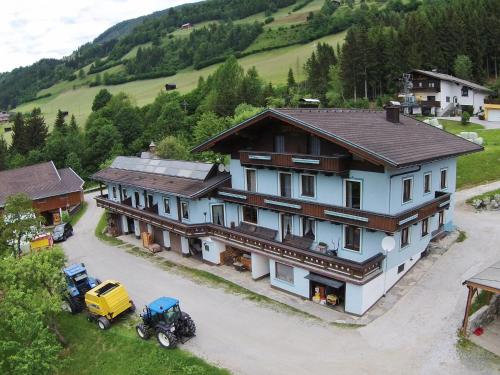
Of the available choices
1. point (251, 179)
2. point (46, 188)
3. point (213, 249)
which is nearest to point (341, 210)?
point (251, 179)

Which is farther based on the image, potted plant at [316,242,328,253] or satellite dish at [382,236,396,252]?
potted plant at [316,242,328,253]

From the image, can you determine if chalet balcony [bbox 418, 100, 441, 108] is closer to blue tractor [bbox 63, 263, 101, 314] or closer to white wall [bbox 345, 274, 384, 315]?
white wall [bbox 345, 274, 384, 315]

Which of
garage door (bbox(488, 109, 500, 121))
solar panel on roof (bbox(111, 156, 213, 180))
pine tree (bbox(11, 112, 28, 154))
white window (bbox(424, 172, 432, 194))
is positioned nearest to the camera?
white window (bbox(424, 172, 432, 194))

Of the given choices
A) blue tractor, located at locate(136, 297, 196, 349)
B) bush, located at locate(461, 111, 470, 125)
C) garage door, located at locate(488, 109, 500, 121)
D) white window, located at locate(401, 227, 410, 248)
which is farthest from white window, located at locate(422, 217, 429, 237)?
garage door, located at locate(488, 109, 500, 121)

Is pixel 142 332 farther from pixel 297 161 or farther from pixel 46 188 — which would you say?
pixel 46 188

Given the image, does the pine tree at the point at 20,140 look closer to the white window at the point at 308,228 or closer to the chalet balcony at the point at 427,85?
the chalet balcony at the point at 427,85

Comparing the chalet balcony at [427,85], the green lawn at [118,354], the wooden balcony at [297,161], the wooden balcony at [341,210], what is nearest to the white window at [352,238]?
the wooden balcony at [341,210]
